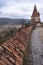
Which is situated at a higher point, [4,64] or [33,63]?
[4,64]

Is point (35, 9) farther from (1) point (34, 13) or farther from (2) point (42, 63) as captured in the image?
(2) point (42, 63)

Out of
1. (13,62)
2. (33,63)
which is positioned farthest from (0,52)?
(33,63)

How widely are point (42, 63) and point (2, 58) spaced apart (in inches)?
128

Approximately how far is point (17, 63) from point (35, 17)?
4381 inches

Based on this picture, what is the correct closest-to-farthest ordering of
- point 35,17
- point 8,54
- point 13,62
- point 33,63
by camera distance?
1. point 13,62
2. point 8,54
3. point 33,63
4. point 35,17

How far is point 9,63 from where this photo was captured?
4148 millimetres

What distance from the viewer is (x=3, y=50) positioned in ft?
15.4

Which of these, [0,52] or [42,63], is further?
[42,63]

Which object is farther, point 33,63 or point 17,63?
point 33,63

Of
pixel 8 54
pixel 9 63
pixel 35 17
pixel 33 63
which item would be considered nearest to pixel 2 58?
pixel 9 63

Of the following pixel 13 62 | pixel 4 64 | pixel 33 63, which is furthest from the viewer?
pixel 33 63

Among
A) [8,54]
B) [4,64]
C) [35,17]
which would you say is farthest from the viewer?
[35,17]

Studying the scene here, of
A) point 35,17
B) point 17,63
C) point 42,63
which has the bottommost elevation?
point 35,17

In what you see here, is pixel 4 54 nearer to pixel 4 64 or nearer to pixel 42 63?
pixel 4 64
